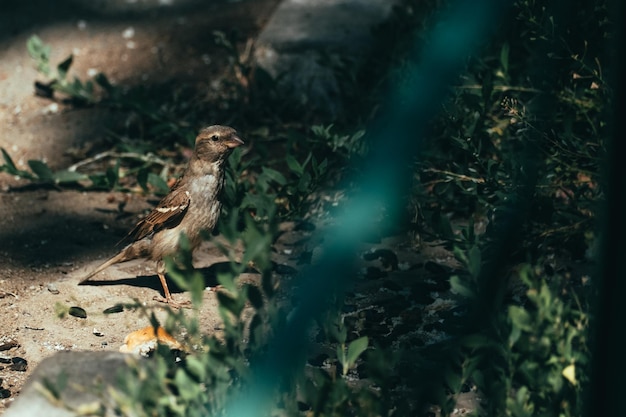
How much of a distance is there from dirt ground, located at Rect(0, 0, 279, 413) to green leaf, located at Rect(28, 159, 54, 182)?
0.12 meters

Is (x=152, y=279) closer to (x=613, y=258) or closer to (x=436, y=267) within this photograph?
(x=436, y=267)

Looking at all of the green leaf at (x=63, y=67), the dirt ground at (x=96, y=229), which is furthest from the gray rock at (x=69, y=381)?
the green leaf at (x=63, y=67)

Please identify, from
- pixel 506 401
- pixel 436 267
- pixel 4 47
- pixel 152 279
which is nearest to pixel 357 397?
pixel 506 401

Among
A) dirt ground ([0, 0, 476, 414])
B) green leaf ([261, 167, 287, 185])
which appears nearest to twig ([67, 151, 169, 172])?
dirt ground ([0, 0, 476, 414])

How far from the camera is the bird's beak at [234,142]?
484cm

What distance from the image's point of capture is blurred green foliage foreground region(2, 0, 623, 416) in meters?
2.91

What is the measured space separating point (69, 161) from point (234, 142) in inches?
76.0

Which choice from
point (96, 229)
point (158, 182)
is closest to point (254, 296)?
point (158, 182)

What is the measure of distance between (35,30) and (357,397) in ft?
18.8

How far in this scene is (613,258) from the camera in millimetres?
1896

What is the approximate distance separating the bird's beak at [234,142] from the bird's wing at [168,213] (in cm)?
31

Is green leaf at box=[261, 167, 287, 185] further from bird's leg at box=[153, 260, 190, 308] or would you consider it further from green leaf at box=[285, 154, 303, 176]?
bird's leg at box=[153, 260, 190, 308]

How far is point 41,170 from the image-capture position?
5.85m

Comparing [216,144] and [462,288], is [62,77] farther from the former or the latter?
[462,288]
